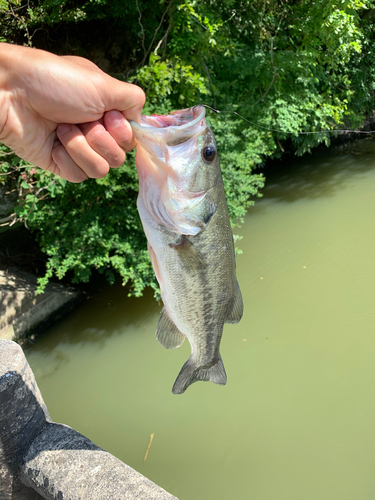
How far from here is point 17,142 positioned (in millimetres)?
1568

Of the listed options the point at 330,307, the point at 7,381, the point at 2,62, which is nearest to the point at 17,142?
the point at 2,62

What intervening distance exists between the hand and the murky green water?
119 inches

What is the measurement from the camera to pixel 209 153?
145 centimetres

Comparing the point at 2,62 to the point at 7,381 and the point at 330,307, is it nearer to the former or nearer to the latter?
the point at 7,381

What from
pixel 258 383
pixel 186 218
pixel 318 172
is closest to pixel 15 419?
pixel 186 218

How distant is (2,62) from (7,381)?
1641 mm

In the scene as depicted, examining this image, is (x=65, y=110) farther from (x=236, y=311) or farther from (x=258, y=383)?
(x=258, y=383)

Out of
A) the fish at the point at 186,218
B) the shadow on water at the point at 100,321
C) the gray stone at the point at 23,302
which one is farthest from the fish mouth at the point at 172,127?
the gray stone at the point at 23,302

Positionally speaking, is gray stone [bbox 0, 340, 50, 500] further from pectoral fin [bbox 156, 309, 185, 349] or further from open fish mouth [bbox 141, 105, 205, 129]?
open fish mouth [bbox 141, 105, 205, 129]

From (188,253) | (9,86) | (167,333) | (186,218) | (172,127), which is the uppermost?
(9,86)

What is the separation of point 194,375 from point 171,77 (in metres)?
3.80

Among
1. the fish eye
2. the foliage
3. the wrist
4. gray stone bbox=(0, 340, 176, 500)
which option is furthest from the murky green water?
the wrist

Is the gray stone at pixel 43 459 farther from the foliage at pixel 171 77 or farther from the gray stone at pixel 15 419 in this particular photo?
the foliage at pixel 171 77

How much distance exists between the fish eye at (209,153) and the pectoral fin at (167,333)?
714 millimetres
